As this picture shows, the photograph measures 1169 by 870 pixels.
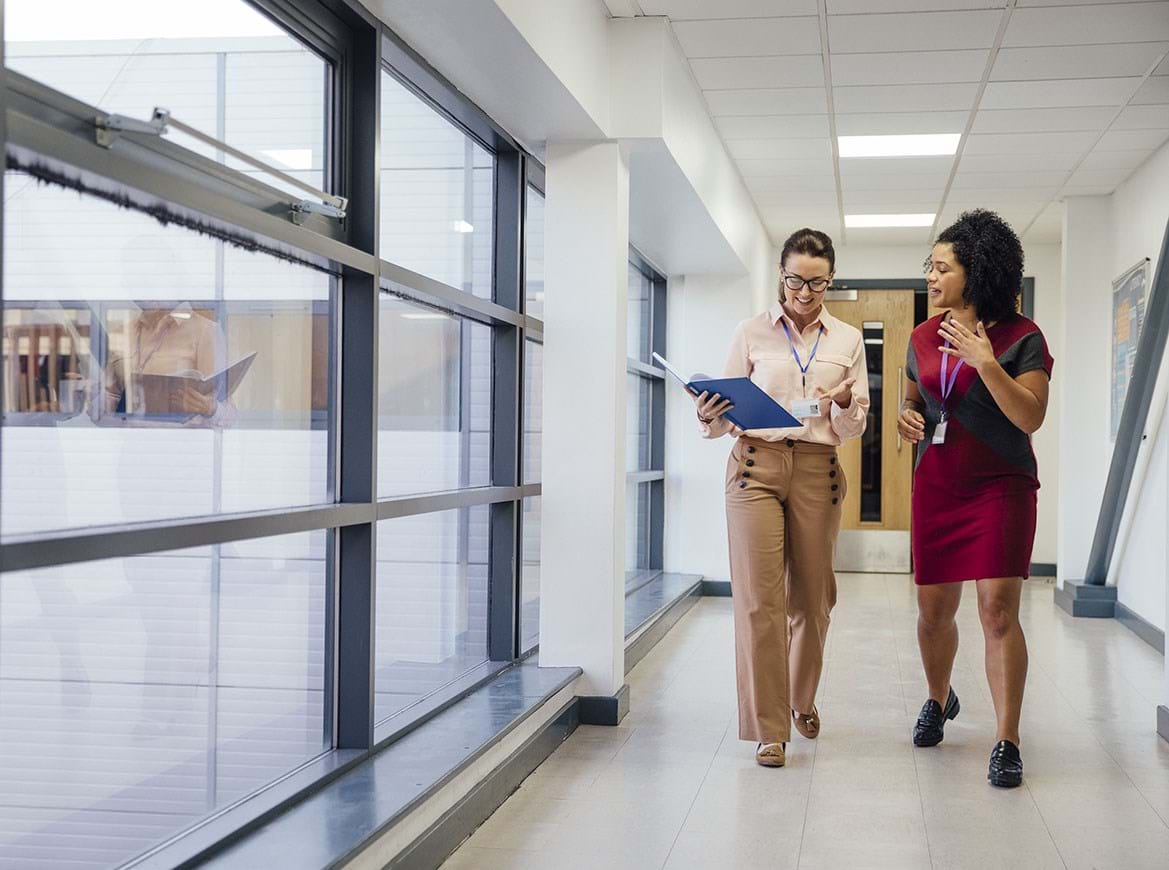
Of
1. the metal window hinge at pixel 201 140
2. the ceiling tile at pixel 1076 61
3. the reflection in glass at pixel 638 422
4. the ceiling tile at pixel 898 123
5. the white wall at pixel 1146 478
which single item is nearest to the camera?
the metal window hinge at pixel 201 140

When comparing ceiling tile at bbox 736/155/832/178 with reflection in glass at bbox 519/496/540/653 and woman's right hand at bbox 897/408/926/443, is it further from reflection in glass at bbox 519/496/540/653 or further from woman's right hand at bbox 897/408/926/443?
woman's right hand at bbox 897/408/926/443

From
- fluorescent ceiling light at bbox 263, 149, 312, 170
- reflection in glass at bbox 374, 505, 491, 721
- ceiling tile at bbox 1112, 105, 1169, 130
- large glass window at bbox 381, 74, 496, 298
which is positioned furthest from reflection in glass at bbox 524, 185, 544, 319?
ceiling tile at bbox 1112, 105, 1169, 130

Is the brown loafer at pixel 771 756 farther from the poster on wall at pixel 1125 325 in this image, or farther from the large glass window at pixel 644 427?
the poster on wall at pixel 1125 325

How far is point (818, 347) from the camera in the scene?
3.83 metres

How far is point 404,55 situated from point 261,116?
2.70ft

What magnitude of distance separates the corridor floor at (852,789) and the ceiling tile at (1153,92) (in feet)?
8.11

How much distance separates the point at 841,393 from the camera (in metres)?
3.75

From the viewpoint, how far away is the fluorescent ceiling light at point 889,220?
8812 millimetres

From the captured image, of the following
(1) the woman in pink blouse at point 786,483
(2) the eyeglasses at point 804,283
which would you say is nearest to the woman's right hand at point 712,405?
(1) the woman in pink blouse at point 786,483

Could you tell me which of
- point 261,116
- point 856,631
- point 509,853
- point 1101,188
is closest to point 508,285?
point 261,116

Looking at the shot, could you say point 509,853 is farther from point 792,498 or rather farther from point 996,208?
point 996,208

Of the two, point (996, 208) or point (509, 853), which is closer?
point (509, 853)

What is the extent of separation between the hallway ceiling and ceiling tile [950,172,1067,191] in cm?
1

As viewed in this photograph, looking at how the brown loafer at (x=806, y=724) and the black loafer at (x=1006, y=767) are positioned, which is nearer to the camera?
the black loafer at (x=1006, y=767)
